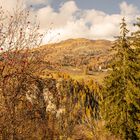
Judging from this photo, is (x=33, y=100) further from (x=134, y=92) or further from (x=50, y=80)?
(x=134, y=92)

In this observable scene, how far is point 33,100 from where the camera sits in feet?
32.8

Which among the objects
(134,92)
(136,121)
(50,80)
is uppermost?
(50,80)

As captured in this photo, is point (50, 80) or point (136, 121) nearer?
point (50, 80)

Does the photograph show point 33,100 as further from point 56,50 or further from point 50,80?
point 56,50

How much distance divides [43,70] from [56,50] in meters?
0.59

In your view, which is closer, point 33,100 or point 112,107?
point 33,100

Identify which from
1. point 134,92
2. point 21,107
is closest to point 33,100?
point 21,107

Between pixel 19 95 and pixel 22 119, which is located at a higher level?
pixel 19 95

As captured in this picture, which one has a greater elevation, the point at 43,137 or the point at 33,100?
the point at 33,100

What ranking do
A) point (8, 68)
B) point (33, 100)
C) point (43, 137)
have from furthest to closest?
point (43, 137) < point (33, 100) < point (8, 68)

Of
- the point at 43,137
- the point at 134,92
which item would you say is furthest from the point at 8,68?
the point at 134,92

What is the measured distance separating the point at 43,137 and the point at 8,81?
3.55 metres

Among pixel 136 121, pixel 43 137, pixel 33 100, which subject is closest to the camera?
pixel 33 100

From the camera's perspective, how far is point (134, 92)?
34.4 m
